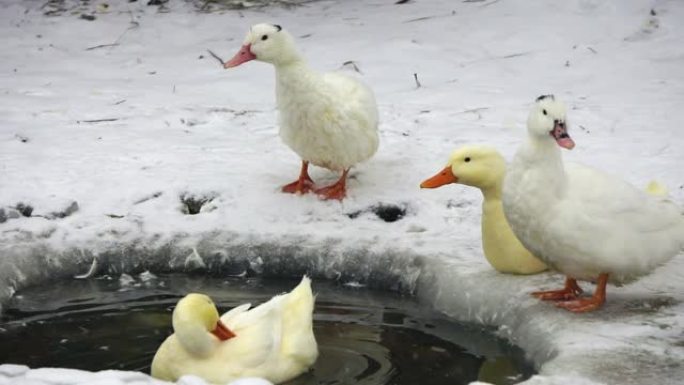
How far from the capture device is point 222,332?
5191 millimetres

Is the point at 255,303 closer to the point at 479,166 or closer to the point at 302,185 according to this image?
the point at 302,185

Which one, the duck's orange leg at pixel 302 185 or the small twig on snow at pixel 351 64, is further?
the small twig on snow at pixel 351 64

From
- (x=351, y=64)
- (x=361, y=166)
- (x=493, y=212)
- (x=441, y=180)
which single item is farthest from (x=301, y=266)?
(x=351, y=64)

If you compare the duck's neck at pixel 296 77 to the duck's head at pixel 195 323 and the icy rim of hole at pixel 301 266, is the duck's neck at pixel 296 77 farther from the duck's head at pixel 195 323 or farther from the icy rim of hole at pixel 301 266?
the duck's head at pixel 195 323

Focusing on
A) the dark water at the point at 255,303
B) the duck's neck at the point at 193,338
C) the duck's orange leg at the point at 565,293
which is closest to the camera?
the duck's neck at the point at 193,338

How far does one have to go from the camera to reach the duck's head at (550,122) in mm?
5332

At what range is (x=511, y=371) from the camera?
524 centimetres

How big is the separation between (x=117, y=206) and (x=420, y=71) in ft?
10.6

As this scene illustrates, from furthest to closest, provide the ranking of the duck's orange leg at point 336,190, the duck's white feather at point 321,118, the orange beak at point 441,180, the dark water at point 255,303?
the duck's orange leg at point 336,190 < the duck's white feather at point 321,118 < the orange beak at point 441,180 < the dark water at point 255,303

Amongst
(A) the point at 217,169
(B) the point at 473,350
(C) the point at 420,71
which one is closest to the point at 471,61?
(C) the point at 420,71

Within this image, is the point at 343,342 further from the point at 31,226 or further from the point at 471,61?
the point at 471,61

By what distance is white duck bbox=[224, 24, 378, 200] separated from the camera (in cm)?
684

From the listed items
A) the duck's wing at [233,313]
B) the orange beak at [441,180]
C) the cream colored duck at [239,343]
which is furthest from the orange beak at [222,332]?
the orange beak at [441,180]

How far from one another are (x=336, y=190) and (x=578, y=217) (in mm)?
1979
